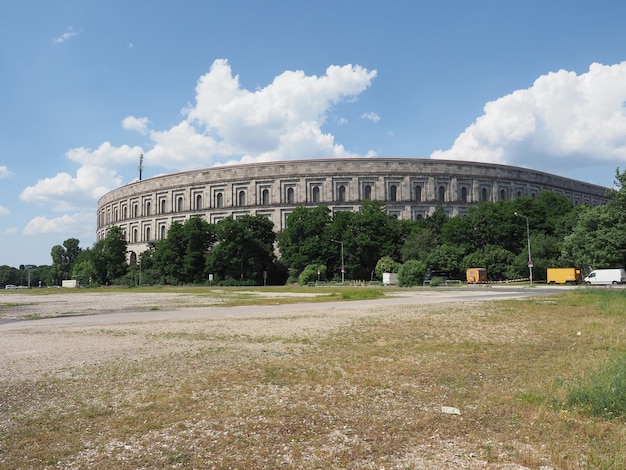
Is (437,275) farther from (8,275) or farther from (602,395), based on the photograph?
(8,275)

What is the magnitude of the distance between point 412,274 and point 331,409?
5207 centimetres

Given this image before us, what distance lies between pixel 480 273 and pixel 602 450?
6009 centimetres

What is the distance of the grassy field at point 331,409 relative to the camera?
473cm

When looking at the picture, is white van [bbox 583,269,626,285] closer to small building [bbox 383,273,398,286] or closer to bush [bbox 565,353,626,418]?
small building [bbox 383,273,398,286]

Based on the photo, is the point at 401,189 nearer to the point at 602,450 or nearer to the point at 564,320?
the point at 564,320

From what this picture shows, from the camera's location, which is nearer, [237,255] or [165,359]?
[165,359]

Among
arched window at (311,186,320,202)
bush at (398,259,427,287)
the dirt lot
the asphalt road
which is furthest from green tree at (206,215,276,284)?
the dirt lot

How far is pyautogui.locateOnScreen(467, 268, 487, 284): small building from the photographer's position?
6094 centimetres

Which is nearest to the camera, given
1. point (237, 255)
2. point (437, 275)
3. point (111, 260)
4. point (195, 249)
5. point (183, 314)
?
point (183, 314)

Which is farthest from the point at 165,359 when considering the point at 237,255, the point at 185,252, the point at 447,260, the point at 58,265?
the point at 58,265

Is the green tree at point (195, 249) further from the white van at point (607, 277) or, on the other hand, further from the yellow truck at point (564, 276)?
the white van at point (607, 277)

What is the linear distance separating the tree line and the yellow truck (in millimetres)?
3732

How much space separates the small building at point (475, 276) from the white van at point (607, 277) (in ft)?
45.1

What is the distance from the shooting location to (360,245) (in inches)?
2990
